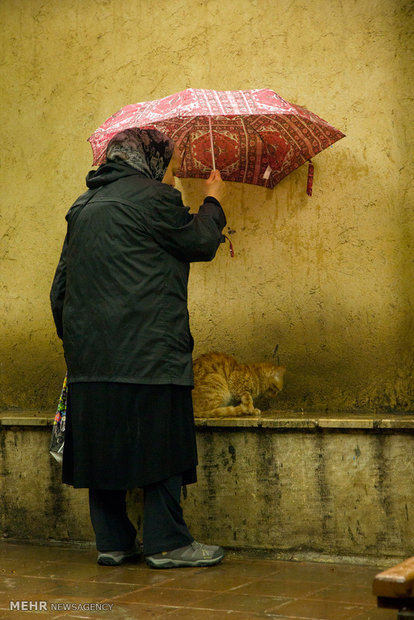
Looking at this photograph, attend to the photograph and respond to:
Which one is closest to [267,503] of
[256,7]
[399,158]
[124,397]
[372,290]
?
[124,397]

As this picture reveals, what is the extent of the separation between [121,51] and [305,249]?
184 cm

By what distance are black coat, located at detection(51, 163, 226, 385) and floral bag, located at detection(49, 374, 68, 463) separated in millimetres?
400

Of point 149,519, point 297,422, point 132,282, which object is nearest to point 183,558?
point 149,519

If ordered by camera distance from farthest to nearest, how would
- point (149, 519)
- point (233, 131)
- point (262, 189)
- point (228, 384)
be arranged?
point (262, 189), point (228, 384), point (233, 131), point (149, 519)

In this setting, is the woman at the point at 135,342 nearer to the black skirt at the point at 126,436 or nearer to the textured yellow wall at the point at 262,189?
the black skirt at the point at 126,436

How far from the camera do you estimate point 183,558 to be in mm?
4016

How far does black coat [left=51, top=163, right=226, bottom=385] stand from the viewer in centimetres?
391

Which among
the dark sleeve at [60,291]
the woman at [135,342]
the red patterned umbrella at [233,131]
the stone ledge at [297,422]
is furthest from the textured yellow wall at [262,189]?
the dark sleeve at [60,291]

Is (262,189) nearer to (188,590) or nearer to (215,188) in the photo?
(215,188)

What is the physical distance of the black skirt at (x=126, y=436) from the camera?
12.9 ft

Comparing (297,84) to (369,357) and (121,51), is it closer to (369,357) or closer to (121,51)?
(121,51)

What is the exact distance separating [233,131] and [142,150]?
787 mm

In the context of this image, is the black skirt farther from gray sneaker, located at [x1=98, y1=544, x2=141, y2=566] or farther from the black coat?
gray sneaker, located at [x1=98, y1=544, x2=141, y2=566]

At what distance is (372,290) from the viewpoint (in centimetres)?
498
